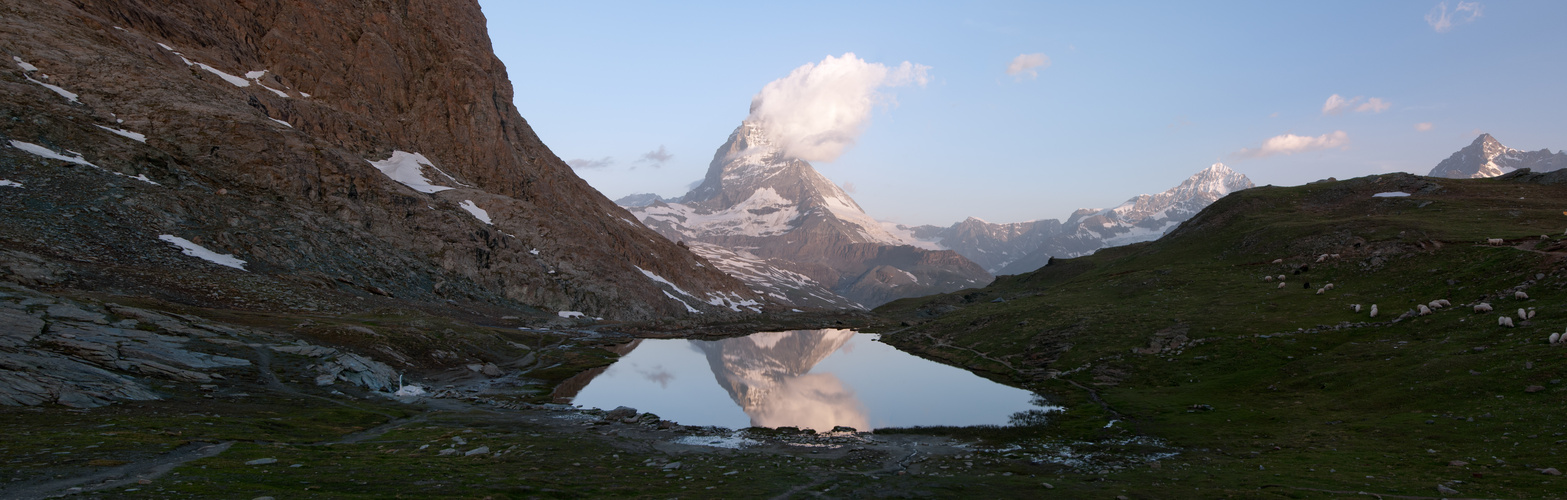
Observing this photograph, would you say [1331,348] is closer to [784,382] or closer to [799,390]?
[799,390]

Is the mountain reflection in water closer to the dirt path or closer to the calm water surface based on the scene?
the calm water surface

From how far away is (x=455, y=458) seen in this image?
29.7 m

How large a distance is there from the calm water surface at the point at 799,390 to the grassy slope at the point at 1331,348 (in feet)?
18.5

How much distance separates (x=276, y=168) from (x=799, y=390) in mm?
96752

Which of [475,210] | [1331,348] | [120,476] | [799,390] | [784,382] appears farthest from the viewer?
[475,210]

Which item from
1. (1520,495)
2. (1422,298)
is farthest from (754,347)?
(1520,495)

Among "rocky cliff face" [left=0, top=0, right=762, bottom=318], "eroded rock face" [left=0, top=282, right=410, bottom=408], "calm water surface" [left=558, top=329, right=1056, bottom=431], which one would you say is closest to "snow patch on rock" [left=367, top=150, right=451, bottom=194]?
"rocky cliff face" [left=0, top=0, right=762, bottom=318]

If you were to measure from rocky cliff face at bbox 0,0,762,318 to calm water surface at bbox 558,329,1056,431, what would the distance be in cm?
3875

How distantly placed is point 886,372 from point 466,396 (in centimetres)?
4725

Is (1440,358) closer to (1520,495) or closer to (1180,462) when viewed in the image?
(1180,462)

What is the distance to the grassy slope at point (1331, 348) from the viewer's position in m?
26.8

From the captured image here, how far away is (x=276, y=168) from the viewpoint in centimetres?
10725

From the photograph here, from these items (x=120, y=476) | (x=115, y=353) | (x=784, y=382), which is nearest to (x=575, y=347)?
(x=784, y=382)

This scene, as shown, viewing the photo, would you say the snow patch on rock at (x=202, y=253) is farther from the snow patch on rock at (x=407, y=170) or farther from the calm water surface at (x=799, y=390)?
the snow patch on rock at (x=407, y=170)
